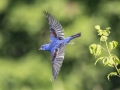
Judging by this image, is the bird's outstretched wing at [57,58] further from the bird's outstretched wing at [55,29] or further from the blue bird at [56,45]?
the bird's outstretched wing at [55,29]

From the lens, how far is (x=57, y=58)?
3.32m

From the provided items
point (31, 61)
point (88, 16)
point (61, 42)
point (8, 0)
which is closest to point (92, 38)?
point (88, 16)

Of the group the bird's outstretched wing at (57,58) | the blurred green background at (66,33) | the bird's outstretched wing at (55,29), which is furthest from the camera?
the blurred green background at (66,33)

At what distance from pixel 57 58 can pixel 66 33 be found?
770 centimetres

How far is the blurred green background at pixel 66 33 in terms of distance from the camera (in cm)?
1138

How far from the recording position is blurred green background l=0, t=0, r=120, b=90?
11.4 meters

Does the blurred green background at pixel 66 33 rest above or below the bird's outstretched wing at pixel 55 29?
above

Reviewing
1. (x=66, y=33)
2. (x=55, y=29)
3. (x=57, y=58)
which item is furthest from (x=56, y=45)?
(x=66, y=33)

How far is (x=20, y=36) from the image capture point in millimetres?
12586

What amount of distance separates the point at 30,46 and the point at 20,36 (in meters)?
0.48

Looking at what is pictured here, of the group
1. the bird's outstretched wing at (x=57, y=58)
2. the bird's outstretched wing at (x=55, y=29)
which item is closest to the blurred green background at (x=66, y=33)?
the bird's outstretched wing at (x=55, y=29)

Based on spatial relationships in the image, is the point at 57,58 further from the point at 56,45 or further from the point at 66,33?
the point at 66,33

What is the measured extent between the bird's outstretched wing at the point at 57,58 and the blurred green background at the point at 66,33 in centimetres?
737

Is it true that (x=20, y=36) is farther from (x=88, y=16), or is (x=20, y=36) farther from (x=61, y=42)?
(x=61, y=42)
